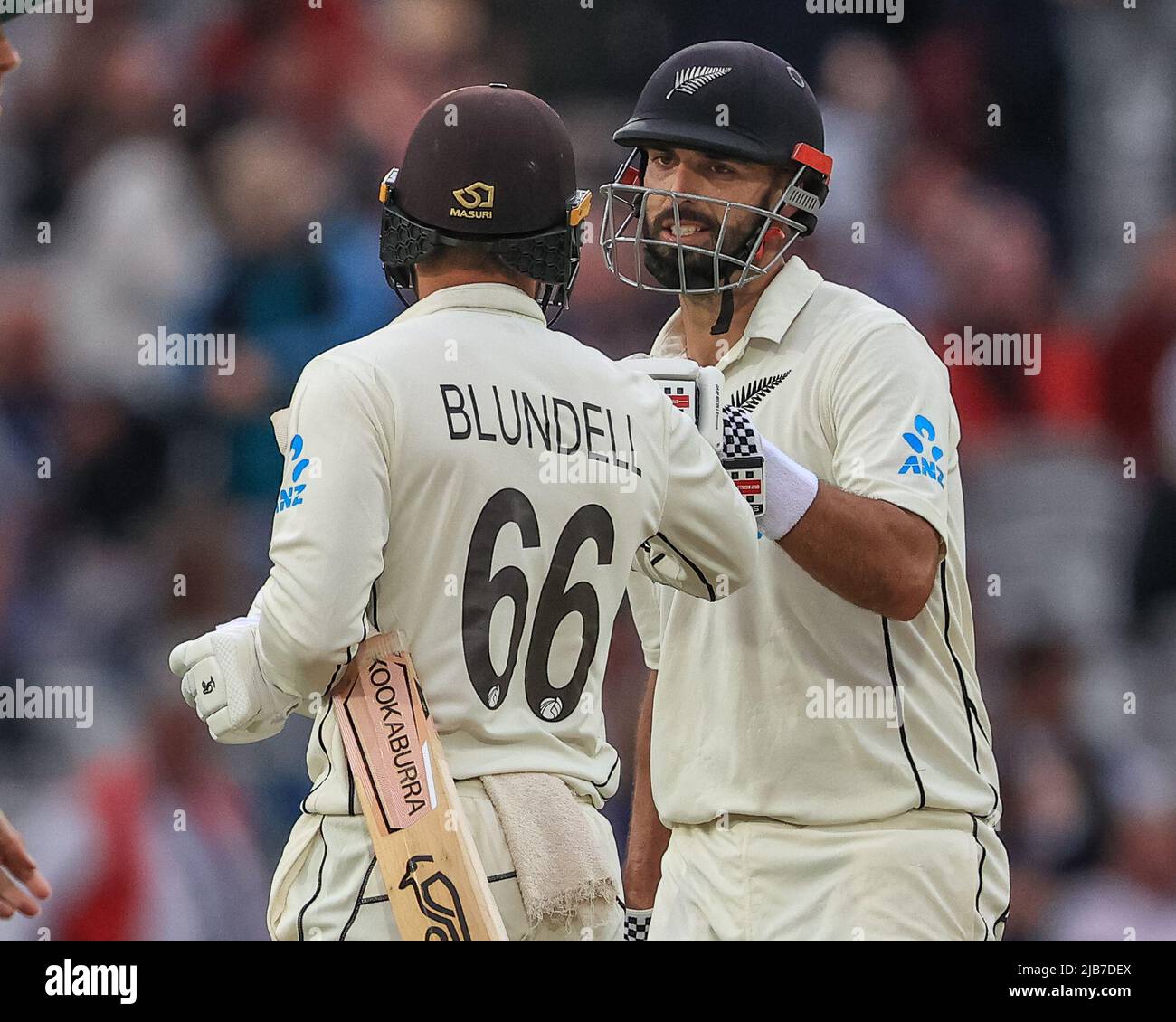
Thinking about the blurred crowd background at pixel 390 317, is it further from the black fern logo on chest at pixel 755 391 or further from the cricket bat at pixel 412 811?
the cricket bat at pixel 412 811

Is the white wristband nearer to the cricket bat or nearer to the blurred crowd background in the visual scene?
the cricket bat

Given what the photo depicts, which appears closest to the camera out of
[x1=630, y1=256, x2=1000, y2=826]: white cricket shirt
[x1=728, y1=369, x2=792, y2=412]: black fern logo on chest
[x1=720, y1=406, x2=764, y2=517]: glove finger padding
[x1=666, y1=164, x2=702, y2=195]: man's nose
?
[x1=720, y1=406, x2=764, y2=517]: glove finger padding

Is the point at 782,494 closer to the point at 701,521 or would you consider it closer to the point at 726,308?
the point at 701,521

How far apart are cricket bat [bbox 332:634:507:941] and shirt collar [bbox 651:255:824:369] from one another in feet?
3.62

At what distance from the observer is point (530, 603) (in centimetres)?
216

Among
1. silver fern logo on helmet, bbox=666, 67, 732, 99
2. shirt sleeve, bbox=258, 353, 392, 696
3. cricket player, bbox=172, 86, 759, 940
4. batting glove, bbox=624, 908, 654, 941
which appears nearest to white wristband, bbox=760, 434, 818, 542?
cricket player, bbox=172, 86, 759, 940

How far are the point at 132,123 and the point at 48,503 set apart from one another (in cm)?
114

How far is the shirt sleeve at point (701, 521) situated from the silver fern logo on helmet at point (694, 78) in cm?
91

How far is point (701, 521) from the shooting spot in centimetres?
236

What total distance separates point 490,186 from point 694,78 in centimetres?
95

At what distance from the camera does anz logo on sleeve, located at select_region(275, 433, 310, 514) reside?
2037 mm

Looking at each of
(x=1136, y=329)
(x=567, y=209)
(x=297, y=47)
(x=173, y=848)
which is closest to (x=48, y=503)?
(x=173, y=848)

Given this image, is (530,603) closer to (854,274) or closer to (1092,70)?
(854,274)

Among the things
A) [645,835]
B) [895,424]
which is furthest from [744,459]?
[645,835]
